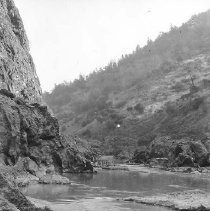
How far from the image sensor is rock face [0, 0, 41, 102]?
92.9m

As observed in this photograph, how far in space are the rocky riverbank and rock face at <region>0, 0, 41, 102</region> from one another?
45691 millimetres

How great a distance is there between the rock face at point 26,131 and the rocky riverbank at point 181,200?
70.0 ft

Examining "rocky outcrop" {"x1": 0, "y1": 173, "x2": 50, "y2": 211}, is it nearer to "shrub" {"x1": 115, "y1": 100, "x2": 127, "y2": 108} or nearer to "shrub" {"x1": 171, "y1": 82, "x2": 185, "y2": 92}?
"shrub" {"x1": 171, "y1": 82, "x2": 185, "y2": 92}

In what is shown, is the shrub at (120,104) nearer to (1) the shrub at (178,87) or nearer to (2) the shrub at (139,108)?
(1) the shrub at (178,87)

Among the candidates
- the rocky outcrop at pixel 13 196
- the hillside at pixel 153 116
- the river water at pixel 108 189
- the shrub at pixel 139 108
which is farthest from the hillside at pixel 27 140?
the shrub at pixel 139 108

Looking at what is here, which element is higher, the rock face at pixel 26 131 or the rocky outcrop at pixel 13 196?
the rock face at pixel 26 131

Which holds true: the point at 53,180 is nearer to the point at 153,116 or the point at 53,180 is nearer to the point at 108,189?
the point at 108,189

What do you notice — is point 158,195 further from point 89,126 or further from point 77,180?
point 89,126

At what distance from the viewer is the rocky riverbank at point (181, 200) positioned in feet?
134

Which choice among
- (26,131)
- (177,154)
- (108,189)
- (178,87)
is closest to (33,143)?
(26,131)

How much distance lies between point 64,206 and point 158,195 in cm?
1252

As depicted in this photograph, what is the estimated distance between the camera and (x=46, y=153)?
71.4 meters

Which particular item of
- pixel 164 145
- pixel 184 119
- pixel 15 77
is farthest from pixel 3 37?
pixel 184 119

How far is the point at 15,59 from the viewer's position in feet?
333
